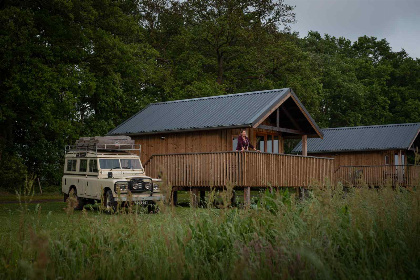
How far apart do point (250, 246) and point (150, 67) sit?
107ft

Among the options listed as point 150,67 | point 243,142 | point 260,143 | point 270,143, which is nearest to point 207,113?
point 270,143

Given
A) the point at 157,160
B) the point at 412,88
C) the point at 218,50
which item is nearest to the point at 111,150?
the point at 157,160

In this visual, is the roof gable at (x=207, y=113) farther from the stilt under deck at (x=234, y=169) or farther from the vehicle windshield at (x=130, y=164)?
the vehicle windshield at (x=130, y=164)

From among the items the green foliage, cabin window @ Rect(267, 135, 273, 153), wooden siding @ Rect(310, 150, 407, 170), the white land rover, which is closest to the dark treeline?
the green foliage

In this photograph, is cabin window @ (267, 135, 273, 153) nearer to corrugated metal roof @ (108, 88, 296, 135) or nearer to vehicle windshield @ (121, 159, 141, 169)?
corrugated metal roof @ (108, 88, 296, 135)

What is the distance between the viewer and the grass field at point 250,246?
5.77 meters

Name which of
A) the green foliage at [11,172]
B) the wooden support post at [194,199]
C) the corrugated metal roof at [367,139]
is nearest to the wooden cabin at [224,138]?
the wooden support post at [194,199]

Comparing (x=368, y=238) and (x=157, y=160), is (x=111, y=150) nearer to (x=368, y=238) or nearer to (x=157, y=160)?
(x=157, y=160)

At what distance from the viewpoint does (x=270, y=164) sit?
22.6m

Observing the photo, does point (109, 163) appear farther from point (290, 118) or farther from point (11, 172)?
point (11, 172)

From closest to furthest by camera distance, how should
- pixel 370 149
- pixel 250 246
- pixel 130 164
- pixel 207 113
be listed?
pixel 250 246 < pixel 130 164 < pixel 207 113 < pixel 370 149

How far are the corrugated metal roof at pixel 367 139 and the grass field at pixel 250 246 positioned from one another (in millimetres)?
30464

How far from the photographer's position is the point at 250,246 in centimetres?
691

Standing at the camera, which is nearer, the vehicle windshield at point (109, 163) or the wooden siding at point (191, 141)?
the vehicle windshield at point (109, 163)
